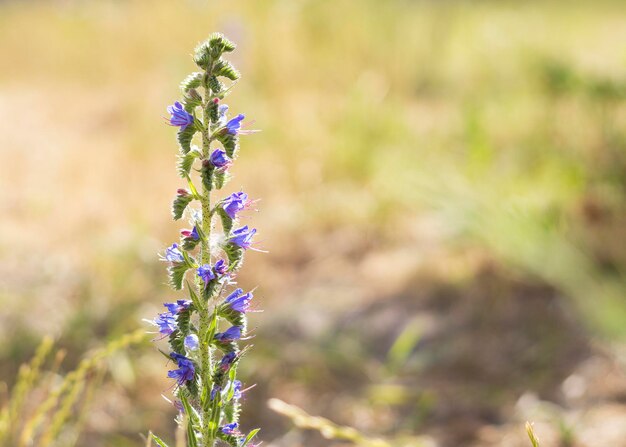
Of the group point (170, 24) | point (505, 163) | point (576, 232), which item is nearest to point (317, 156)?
point (505, 163)

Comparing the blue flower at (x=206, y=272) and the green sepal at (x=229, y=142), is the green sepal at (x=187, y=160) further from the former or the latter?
the blue flower at (x=206, y=272)

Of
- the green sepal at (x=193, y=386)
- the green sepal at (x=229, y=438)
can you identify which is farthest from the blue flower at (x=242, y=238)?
the green sepal at (x=229, y=438)

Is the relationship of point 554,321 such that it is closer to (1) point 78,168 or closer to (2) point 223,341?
(2) point 223,341

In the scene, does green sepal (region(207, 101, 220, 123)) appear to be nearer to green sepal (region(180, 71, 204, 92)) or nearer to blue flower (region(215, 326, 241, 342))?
green sepal (region(180, 71, 204, 92))

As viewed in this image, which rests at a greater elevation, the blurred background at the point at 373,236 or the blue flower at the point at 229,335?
the blurred background at the point at 373,236

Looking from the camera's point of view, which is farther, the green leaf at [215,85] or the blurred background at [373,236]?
the blurred background at [373,236]

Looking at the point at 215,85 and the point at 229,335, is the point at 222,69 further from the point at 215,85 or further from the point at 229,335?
the point at 229,335
